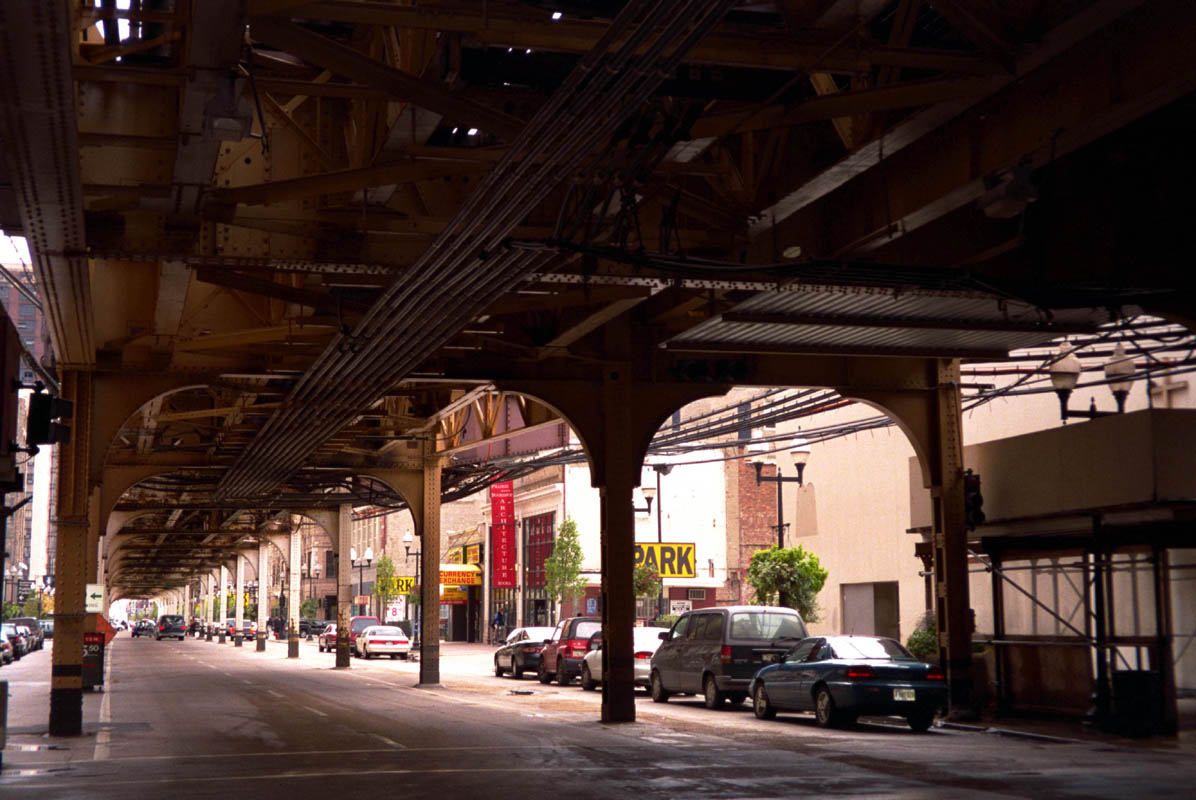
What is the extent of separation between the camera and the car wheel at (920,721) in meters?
20.8

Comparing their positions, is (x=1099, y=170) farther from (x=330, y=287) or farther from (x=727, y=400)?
(x=727, y=400)

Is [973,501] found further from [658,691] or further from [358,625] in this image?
[358,625]

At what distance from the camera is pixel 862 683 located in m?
20.6

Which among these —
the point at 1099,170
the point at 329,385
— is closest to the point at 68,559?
the point at 329,385

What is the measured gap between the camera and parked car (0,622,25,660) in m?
57.1

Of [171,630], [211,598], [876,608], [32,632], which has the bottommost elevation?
[171,630]

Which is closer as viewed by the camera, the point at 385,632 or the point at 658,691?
the point at 658,691

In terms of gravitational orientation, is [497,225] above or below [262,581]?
above

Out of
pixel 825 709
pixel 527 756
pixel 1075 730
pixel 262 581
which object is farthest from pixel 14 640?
pixel 1075 730

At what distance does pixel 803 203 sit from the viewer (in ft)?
47.9

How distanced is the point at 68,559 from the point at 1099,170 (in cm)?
1543

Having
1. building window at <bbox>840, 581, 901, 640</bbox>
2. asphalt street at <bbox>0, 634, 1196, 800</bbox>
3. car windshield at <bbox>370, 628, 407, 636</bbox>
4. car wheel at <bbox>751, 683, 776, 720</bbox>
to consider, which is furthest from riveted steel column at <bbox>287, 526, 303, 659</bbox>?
car wheel at <bbox>751, 683, 776, 720</bbox>

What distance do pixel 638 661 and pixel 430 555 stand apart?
22.5 ft

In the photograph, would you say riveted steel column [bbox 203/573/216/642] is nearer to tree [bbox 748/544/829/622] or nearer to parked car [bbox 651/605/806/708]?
tree [bbox 748/544/829/622]
